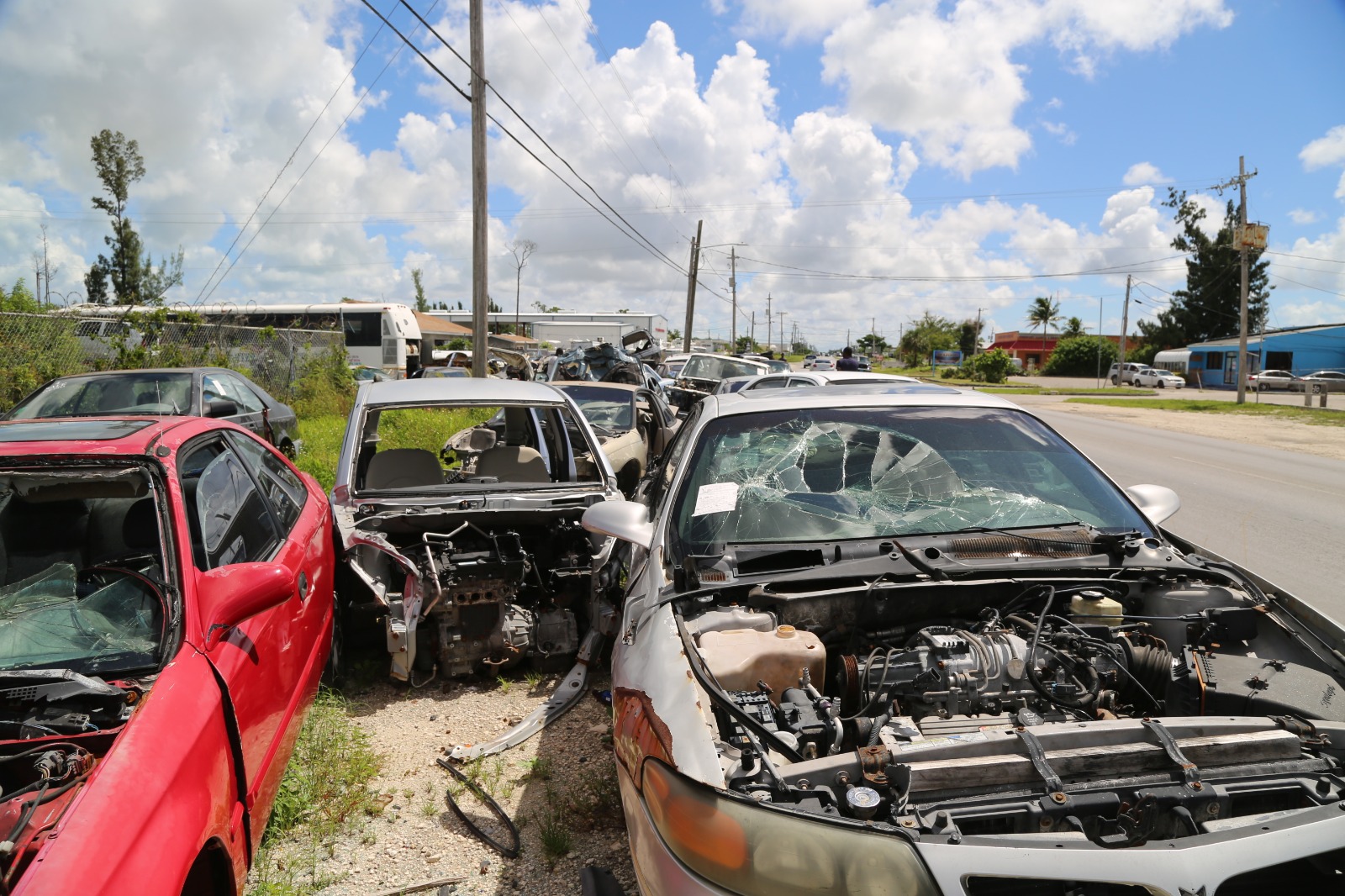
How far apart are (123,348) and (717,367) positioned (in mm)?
11177

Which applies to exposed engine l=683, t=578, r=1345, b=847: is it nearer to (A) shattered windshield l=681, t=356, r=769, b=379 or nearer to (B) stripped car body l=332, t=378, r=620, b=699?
(B) stripped car body l=332, t=378, r=620, b=699

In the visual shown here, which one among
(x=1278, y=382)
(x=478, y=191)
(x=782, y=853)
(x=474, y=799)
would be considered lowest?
(x=474, y=799)

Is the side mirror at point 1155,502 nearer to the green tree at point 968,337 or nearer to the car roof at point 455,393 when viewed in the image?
the car roof at point 455,393

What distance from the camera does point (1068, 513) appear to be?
3414mm

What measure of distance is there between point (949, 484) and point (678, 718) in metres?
1.88

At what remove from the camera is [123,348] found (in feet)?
42.9

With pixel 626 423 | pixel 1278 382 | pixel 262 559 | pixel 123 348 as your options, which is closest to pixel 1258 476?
pixel 626 423

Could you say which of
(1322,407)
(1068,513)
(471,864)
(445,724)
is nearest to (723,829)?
(471,864)

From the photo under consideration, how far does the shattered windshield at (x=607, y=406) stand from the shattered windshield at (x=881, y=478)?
5.81 m

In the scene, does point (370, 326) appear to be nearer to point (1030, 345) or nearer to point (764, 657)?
point (764, 657)

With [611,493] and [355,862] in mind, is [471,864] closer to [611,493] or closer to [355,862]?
[355,862]

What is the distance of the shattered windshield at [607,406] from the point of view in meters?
9.68

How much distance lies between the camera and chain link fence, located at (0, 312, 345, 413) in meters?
11.0

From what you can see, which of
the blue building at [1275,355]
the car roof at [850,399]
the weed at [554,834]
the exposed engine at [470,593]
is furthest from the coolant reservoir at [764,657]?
the blue building at [1275,355]
